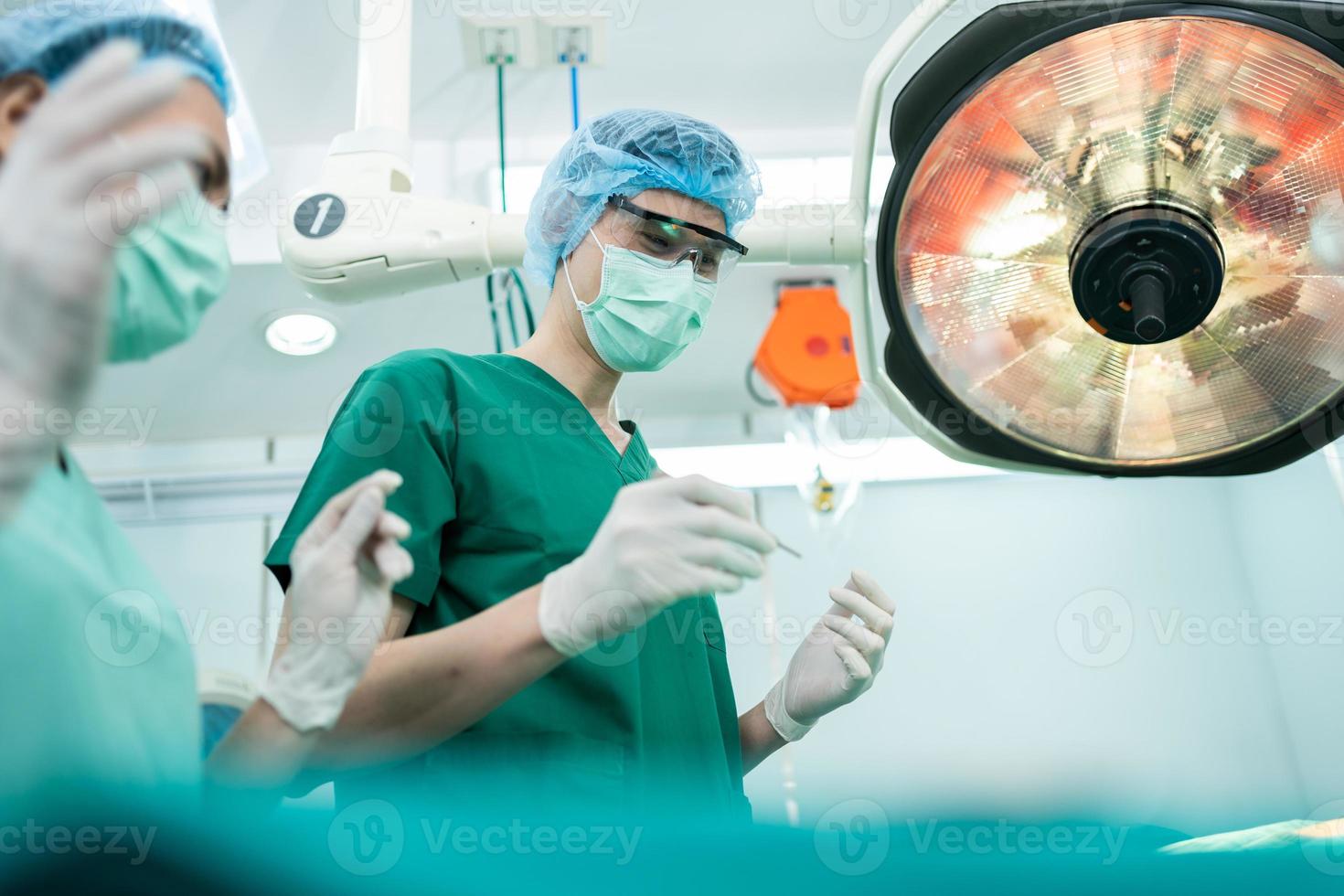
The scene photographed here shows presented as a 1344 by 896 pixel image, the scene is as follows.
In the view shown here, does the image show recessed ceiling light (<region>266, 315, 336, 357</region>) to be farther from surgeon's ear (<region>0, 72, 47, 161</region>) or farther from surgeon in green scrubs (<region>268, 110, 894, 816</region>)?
surgeon's ear (<region>0, 72, 47, 161</region>)

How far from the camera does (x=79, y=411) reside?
628mm

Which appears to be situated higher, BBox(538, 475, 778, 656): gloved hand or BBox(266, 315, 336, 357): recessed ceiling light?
BBox(266, 315, 336, 357): recessed ceiling light

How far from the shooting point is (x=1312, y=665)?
288cm

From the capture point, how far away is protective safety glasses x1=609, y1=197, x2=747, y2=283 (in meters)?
1.44

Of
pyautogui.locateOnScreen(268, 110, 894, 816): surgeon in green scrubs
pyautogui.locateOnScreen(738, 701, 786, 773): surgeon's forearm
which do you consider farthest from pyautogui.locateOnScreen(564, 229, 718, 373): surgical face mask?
pyautogui.locateOnScreen(738, 701, 786, 773): surgeon's forearm

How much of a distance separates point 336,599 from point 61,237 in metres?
0.30

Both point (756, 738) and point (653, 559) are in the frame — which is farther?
point (756, 738)

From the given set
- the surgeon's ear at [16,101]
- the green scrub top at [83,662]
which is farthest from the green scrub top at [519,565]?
the surgeon's ear at [16,101]

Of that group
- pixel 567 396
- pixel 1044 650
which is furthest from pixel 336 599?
pixel 1044 650

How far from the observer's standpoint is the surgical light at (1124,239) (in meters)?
1.06

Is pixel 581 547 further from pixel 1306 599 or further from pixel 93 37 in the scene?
pixel 1306 599

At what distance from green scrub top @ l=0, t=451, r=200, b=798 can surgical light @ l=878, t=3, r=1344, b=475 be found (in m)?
0.74

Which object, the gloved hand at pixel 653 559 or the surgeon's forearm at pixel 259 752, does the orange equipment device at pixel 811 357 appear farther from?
the surgeon's forearm at pixel 259 752

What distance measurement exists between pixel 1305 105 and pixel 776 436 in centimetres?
217
